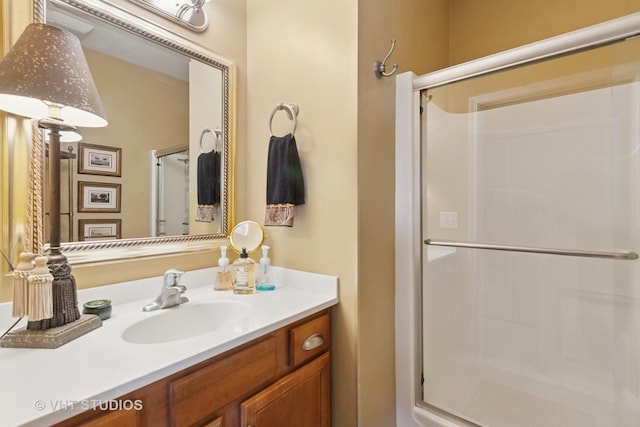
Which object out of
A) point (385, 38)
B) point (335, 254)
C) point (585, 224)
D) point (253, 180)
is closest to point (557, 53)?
point (385, 38)

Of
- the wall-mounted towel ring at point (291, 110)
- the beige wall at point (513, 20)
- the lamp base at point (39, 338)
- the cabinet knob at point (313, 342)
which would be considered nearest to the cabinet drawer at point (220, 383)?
the cabinet knob at point (313, 342)

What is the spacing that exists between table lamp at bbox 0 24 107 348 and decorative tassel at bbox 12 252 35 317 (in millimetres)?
53

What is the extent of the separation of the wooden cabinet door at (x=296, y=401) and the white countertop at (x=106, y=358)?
0.20 m

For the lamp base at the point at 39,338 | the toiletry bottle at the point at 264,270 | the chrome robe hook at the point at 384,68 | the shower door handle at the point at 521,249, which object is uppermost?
the chrome robe hook at the point at 384,68

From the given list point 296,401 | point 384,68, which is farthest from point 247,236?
point 384,68

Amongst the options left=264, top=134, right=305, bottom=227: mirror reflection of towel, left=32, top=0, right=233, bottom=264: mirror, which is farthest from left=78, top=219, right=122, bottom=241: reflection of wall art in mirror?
left=264, top=134, right=305, bottom=227: mirror reflection of towel

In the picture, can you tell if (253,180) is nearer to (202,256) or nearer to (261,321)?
(202,256)

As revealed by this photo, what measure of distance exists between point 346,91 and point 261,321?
0.91 m

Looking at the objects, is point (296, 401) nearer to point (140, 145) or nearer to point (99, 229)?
point (99, 229)

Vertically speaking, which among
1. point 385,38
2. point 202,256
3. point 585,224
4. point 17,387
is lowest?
point 17,387

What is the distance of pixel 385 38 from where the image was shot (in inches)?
54.2

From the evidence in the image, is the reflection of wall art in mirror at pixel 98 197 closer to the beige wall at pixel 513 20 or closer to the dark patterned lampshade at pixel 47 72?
the dark patterned lampshade at pixel 47 72

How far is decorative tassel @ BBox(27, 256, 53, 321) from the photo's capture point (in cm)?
75

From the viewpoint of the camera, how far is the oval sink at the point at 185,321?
1.00m
